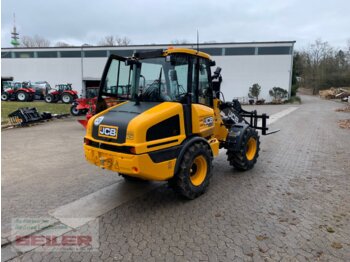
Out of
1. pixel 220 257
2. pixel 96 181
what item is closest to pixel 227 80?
pixel 96 181

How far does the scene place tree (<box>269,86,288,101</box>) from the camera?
28578mm

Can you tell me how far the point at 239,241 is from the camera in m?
3.47

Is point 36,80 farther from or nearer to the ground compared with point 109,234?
farther from the ground

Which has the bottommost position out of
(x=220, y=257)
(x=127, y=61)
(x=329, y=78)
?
(x=220, y=257)

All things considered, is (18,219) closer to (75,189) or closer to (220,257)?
(75,189)

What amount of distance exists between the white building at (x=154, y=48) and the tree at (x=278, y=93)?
1.61 feet

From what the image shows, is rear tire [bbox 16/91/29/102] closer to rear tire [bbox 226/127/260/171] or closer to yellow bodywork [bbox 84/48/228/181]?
yellow bodywork [bbox 84/48/228/181]

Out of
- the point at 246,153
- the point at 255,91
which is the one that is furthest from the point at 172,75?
the point at 255,91

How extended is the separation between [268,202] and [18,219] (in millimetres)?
3888

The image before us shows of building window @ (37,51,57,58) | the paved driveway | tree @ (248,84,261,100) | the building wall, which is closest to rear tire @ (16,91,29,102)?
building window @ (37,51,57,58)

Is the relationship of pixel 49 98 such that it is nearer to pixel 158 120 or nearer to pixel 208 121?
pixel 208 121

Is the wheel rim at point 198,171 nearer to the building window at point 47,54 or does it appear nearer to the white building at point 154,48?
the white building at point 154,48

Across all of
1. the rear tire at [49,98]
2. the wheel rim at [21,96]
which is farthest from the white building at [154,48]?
the rear tire at [49,98]

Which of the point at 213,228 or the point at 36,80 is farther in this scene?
the point at 36,80
